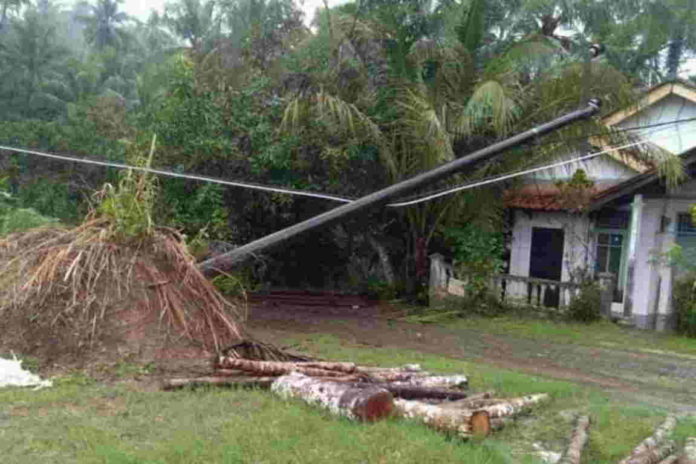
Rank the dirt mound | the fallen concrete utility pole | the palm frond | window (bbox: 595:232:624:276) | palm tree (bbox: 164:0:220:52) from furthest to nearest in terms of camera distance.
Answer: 1. palm tree (bbox: 164:0:220:52)
2. window (bbox: 595:232:624:276)
3. the palm frond
4. the fallen concrete utility pole
5. the dirt mound

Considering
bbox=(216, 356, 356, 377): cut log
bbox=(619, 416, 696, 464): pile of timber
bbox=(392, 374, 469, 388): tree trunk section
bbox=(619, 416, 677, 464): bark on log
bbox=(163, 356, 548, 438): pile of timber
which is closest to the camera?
bbox=(619, 416, 696, 464): pile of timber

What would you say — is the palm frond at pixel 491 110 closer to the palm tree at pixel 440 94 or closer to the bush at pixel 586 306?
the palm tree at pixel 440 94

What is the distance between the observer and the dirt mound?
8.30 metres

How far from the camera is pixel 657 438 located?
19.8 feet

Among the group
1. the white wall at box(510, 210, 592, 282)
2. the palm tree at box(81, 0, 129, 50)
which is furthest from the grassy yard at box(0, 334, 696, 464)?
the palm tree at box(81, 0, 129, 50)

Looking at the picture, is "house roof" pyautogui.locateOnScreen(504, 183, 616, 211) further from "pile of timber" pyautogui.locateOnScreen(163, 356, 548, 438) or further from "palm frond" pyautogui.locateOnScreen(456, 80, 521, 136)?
"pile of timber" pyautogui.locateOnScreen(163, 356, 548, 438)

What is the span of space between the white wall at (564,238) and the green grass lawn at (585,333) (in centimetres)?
225

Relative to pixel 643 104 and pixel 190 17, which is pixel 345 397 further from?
pixel 190 17

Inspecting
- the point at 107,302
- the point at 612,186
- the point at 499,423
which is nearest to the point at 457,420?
the point at 499,423

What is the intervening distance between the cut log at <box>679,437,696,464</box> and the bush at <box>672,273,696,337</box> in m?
8.16

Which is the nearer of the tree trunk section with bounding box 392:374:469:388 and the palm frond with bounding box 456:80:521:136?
the tree trunk section with bounding box 392:374:469:388

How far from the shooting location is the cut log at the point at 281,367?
25.5 ft

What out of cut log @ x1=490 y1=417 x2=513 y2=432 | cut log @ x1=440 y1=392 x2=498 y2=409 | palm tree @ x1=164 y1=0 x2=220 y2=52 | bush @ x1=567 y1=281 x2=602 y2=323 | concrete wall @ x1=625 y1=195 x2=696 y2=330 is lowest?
cut log @ x1=490 y1=417 x2=513 y2=432

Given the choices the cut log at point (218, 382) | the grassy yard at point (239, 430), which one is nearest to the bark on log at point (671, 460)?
the grassy yard at point (239, 430)
